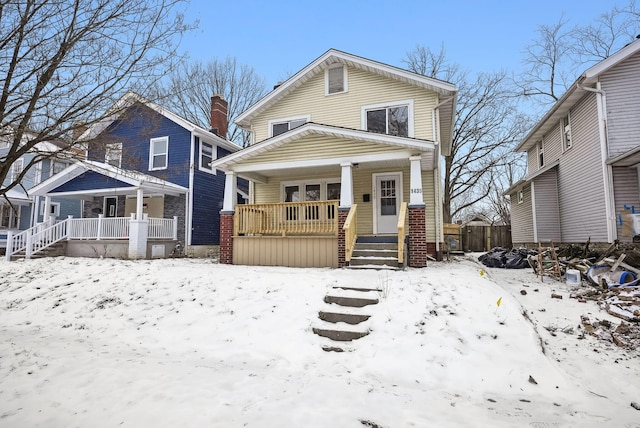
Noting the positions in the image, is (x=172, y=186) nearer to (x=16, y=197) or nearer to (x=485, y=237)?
(x=16, y=197)

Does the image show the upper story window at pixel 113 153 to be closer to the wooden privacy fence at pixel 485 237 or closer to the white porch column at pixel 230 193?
the white porch column at pixel 230 193

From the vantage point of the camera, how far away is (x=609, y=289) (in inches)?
296

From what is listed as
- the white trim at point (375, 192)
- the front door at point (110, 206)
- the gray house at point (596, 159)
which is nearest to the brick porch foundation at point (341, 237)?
the white trim at point (375, 192)

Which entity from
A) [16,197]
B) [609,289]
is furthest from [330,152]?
[16,197]

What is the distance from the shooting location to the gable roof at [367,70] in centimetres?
1201

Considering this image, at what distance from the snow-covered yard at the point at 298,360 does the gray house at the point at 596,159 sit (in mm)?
5917

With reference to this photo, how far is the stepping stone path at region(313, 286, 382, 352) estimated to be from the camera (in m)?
5.14

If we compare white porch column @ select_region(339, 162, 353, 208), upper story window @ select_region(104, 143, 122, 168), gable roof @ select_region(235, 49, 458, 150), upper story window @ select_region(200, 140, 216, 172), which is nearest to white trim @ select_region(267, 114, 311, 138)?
gable roof @ select_region(235, 49, 458, 150)

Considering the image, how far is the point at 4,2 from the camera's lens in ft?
11.6

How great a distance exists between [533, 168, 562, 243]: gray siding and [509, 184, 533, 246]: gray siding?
106 cm

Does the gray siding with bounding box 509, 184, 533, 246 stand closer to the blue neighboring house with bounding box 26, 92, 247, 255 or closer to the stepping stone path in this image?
the stepping stone path

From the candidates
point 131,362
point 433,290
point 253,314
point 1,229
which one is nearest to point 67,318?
point 131,362

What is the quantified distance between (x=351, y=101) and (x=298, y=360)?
10.6 m

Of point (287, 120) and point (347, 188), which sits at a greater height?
point (287, 120)
